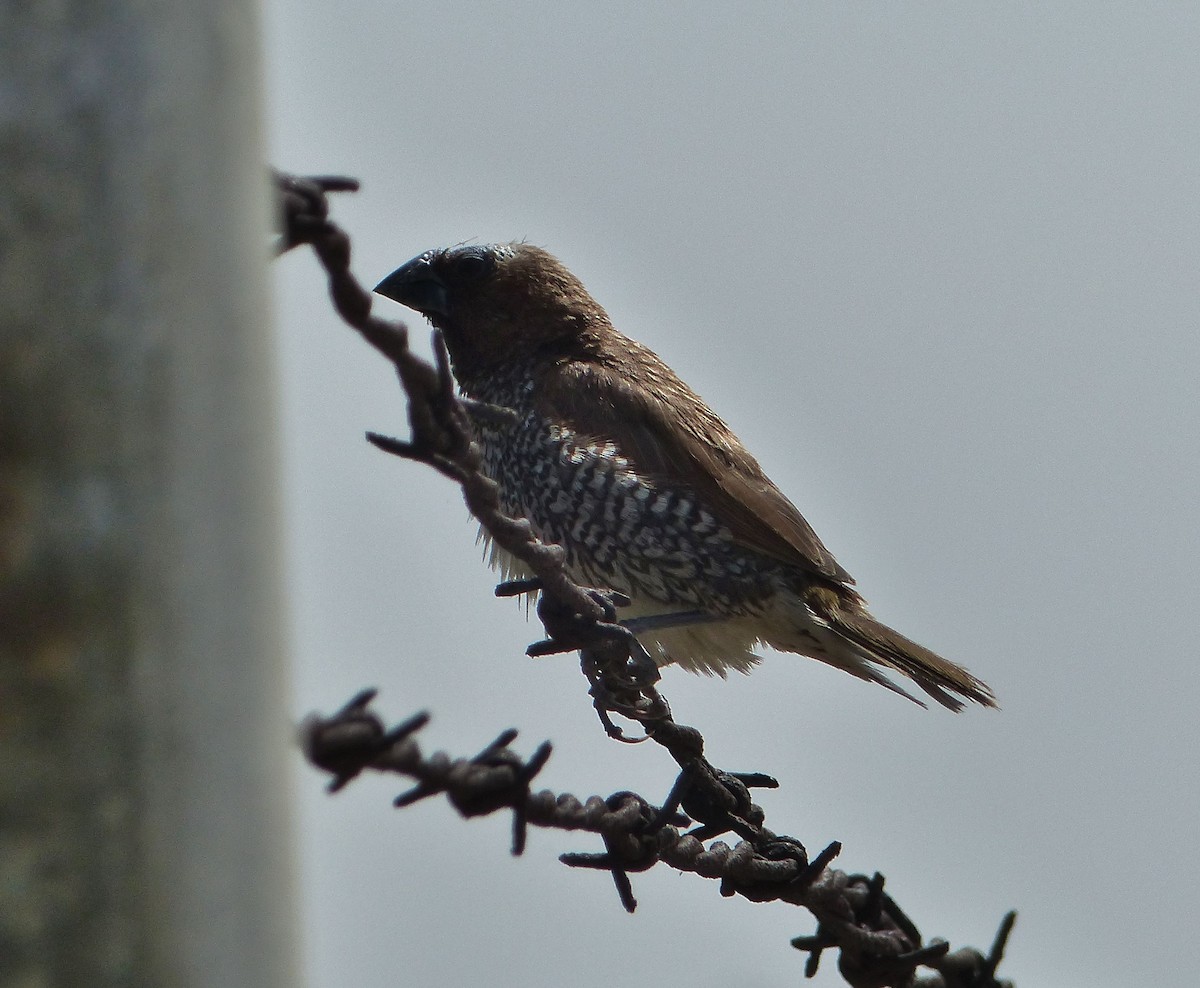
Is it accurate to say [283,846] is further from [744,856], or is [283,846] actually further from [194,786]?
[744,856]

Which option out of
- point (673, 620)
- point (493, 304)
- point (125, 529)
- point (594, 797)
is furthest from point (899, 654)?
point (125, 529)

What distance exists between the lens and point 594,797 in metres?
2.55

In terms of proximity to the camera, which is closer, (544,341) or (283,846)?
(283,846)

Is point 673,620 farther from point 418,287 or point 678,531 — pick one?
point 418,287

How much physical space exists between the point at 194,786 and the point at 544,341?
4726 millimetres

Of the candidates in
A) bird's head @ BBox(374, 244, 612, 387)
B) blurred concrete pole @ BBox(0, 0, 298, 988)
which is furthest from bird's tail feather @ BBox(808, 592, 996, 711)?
blurred concrete pole @ BBox(0, 0, 298, 988)

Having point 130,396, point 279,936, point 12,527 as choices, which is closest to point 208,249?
point 130,396

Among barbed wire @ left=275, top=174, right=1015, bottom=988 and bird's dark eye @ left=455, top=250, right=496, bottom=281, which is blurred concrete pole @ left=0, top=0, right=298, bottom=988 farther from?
bird's dark eye @ left=455, top=250, right=496, bottom=281

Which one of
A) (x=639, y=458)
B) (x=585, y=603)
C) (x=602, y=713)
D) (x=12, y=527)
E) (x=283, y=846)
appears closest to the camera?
(x=12, y=527)

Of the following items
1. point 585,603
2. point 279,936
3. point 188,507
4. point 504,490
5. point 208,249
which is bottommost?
point 279,936

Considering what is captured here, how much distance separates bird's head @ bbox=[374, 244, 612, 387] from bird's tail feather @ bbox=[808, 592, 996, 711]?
1446 millimetres

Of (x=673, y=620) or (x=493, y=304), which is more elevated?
(x=493, y=304)

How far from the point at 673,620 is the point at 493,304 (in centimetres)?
160

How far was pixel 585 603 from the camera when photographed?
8.95ft
